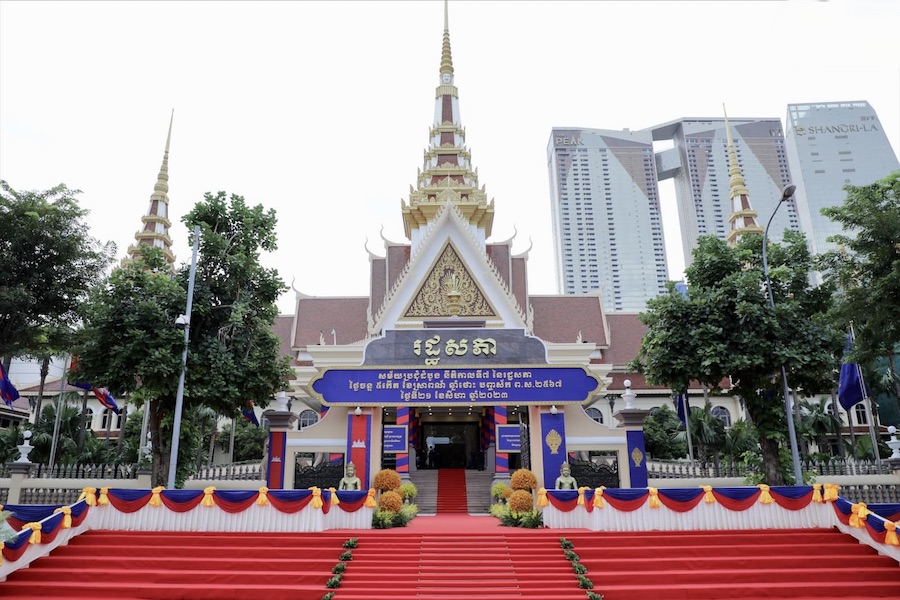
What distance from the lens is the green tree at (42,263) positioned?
16.3 metres

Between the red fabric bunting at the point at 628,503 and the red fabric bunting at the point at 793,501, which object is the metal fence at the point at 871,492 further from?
the red fabric bunting at the point at 628,503

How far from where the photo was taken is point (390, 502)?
1548 centimetres

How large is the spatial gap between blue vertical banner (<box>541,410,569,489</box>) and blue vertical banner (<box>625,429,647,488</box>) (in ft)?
6.54

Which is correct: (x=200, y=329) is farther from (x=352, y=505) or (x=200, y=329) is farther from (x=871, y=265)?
(x=871, y=265)

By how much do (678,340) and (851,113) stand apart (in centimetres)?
11182

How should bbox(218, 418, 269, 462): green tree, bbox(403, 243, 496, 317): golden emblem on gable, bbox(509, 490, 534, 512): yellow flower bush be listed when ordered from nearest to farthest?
bbox(509, 490, 534, 512): yellow flower bush → bbox(403, 243, 496, 317): golden emblem on gable → bbox(218, 418, 269, 462): green tree

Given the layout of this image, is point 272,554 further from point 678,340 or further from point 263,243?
point 678,340

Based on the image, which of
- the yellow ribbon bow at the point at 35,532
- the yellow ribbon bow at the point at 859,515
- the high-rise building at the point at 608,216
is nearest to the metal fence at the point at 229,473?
the yellow ribbon bow at the point at 35,532

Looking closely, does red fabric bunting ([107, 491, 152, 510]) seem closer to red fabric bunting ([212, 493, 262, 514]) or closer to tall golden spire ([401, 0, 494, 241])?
red fabric bunting ([212, 493, 262, 514])

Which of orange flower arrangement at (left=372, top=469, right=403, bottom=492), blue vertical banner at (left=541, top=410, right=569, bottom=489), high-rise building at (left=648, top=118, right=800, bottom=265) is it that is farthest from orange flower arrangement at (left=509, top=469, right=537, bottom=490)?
high-rise building at (left=648, top=118, right=800, bottom=265)

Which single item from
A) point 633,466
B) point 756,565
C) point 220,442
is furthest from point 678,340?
point 220,442

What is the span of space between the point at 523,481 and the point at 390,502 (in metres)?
4.31

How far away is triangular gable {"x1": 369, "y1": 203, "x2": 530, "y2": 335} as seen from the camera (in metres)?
24.6

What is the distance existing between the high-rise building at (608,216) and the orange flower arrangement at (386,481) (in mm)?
92281
